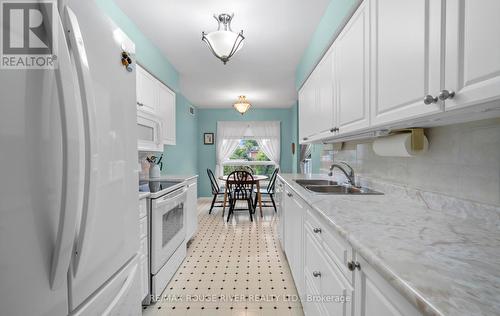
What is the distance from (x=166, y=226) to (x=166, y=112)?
5.43 feet

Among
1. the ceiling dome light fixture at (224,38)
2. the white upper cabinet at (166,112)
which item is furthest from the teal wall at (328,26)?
the white upper cabinet at (166,112)

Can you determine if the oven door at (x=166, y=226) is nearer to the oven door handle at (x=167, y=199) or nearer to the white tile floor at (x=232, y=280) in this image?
the oven door handle at (x=167, y=199)

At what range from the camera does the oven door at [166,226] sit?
1.73m

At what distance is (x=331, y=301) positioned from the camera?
38.2 inches

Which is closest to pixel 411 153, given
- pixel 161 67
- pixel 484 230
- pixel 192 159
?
pixel 484 230

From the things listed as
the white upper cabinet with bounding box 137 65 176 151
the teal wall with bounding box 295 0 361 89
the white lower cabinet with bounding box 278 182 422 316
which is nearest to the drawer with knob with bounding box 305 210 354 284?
the white lower cabinet with bounding box 278 182 422 316

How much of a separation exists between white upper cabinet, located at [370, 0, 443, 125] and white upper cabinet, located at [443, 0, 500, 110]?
45 mm

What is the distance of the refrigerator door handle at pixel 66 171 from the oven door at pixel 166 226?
3.75ft

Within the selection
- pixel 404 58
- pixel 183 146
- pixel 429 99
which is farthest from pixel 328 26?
pixel 183 146

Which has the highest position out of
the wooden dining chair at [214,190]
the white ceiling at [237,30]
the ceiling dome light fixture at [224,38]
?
the white ceiling at [237,30]

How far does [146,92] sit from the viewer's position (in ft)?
7.84

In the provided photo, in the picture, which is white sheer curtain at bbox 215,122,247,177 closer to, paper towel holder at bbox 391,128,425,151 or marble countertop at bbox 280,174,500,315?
marble countertop at bbox 280,174,500,315

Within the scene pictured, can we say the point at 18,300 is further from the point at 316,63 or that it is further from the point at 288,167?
the point at 288,167

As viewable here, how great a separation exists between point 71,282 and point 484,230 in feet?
4.57
